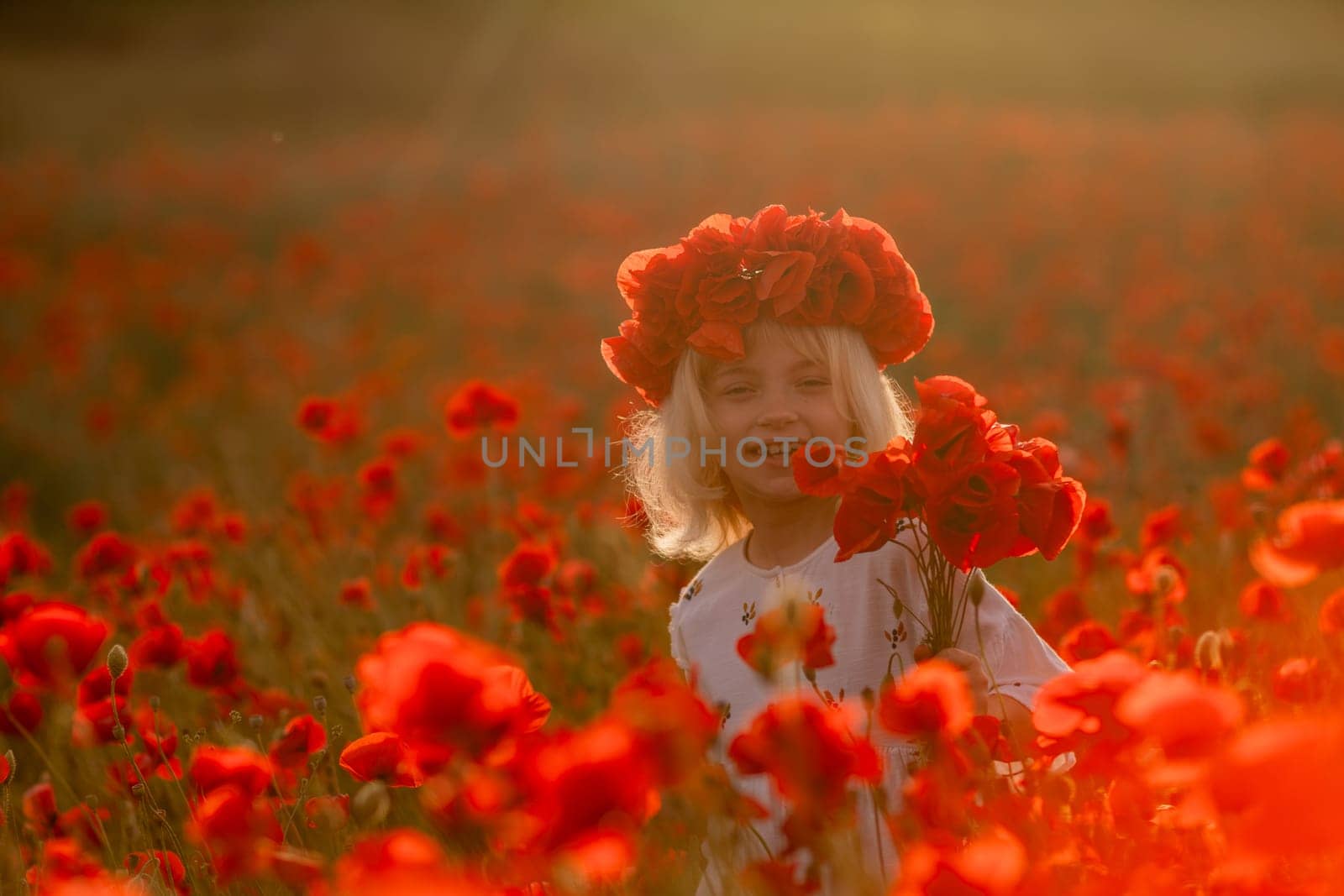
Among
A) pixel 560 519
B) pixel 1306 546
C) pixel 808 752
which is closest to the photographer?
pixel 808 752

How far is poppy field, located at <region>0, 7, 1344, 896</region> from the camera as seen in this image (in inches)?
40.1

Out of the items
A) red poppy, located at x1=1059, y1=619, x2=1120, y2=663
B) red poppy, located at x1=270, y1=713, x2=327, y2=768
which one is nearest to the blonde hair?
red poppy, located at x1=1059, y1=619, x2=1120, y2=663

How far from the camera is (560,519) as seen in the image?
3648mm

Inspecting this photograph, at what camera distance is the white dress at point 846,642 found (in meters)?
1.86

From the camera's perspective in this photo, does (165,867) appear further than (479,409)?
No

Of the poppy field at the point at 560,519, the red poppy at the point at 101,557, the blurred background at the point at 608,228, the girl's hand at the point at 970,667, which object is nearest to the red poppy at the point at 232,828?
the poppy field at the point at 560,519

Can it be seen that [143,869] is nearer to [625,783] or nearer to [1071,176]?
[625,783]

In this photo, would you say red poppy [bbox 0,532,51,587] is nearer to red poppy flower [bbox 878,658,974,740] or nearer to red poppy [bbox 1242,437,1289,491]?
red poppy flower [bbox 878,658,974,740]

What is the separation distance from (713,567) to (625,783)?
4.82ft

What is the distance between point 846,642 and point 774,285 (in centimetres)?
60

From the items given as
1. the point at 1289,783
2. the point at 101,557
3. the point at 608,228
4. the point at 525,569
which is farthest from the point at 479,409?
the point at 608,228

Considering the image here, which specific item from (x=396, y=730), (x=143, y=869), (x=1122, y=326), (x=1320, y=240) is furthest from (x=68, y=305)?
(x=1320, y=240)

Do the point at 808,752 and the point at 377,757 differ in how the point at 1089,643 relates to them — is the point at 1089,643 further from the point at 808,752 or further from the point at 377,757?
the point at 377,757

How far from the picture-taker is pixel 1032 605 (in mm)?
3109
